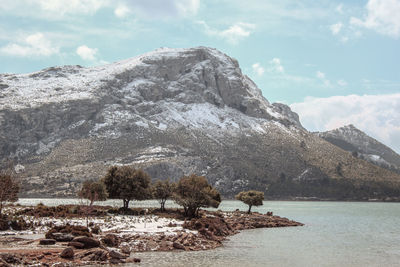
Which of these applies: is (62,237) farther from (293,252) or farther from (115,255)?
(293,252)

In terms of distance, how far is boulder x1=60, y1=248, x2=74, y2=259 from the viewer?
101 ft

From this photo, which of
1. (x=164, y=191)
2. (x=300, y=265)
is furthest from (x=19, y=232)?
(x=164, y=191)

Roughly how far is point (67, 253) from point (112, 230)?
14.2 meters

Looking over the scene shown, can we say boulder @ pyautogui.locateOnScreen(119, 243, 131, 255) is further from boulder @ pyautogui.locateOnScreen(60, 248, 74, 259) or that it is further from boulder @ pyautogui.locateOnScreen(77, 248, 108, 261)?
boulder @ pyautogui.locateOnScreen(60, 248, 74, 259)

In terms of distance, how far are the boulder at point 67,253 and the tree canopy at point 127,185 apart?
43496mm

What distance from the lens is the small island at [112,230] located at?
3192 cm

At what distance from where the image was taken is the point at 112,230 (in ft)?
148

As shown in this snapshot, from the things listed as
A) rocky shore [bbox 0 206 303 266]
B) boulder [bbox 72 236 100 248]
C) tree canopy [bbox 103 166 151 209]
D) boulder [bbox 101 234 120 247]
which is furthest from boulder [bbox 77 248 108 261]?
tree canopy [bbox 103 166 151 209]

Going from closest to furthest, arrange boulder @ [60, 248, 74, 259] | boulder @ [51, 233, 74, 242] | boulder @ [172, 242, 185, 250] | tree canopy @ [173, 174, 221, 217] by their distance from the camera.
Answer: boulder @ [60, 248, 74, 259] < boulder @ [51, 233, 74, 242] < boulder @ [172, 242, 185, 250] < tree canopy @ [173, 174, 221, 217]

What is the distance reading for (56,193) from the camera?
177m

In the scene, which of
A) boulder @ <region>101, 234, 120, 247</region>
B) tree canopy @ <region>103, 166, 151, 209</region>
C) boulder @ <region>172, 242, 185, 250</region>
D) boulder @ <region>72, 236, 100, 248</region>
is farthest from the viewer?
tree canopy @ <region>103, 166, 151, 209</region>

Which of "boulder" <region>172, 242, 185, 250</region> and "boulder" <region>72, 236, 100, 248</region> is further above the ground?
"boulder" <region>72, 236, 100, 248</region>

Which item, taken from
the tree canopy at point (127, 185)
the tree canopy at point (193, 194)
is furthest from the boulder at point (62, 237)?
the tree canopy at point (127, 185)

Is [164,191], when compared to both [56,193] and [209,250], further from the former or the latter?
[56,193]
